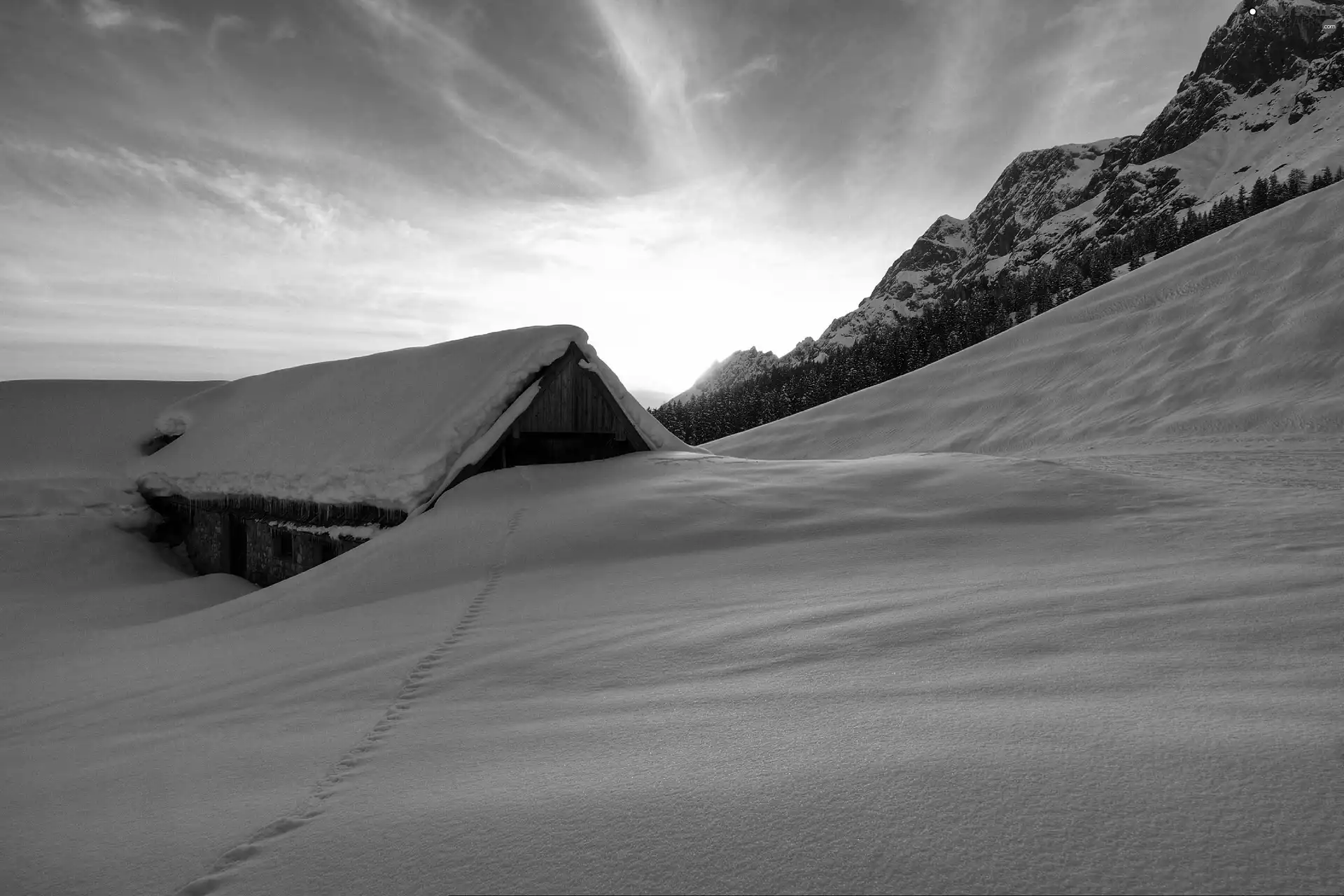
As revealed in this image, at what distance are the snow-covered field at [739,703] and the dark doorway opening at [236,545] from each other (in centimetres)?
418

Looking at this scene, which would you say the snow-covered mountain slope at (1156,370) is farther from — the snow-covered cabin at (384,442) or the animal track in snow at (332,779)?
the animal track in snow at (332,779)

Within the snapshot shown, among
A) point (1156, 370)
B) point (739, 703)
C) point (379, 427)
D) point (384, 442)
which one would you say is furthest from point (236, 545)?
point (1156, 370)

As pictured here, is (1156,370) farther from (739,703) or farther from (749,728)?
(749,728)

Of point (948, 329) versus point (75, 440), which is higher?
point (948, 329)

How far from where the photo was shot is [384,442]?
37.3 feet

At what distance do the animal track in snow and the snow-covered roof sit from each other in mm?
5726

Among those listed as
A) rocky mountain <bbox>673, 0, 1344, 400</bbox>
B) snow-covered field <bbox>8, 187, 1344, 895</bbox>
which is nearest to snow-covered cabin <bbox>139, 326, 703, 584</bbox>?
snow-covered field <bbox>8, 187, 1344, 895</bbox>

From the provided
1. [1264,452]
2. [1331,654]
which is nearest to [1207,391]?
[1264,452]

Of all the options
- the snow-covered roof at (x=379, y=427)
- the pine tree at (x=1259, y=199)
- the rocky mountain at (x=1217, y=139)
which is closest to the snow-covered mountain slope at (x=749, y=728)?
the snow-covered roof at (x=379, y=427)

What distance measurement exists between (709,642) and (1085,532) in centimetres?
468

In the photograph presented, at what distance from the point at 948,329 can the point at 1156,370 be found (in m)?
36.9

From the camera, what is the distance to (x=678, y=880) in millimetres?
1763

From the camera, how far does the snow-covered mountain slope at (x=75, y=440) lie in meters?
15.6

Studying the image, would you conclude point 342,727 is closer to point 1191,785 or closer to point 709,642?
point 709,642
